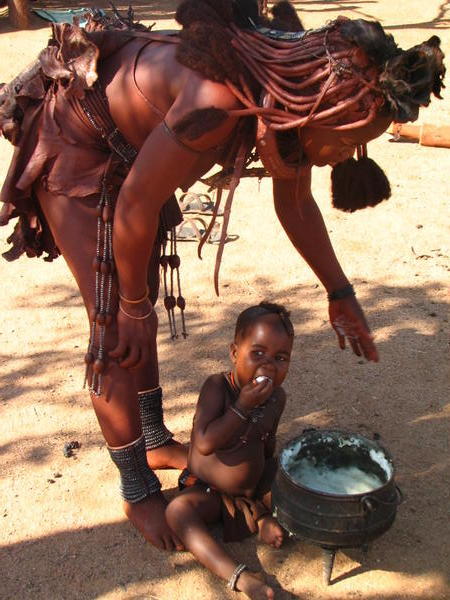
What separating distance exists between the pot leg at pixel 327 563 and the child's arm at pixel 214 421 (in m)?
0.46

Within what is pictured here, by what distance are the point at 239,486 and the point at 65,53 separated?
Result: 58.5 inches

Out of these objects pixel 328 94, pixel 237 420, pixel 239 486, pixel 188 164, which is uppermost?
pixel 328 94

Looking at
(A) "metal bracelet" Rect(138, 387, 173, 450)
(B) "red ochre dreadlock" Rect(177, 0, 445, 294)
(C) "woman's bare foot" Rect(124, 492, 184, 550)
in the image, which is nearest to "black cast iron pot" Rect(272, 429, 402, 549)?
(C) "woman's bare foot" Rect(124, 492, 184, 550)

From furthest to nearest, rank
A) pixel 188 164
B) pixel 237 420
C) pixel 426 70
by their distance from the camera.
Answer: pixel 237 420
pixel 188 164
pixel 426 70

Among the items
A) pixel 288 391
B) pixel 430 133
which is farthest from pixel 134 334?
pixel 430 133

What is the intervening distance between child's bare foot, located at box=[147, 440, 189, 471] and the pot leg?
2.44 ft

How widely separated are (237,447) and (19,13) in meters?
10.1

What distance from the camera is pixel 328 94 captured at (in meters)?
2.10

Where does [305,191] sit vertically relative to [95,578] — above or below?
above

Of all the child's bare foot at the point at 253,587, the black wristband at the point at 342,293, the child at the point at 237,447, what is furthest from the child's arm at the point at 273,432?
the child's bare foot at the point at 253,587

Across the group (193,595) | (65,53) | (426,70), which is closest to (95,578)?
(193,595)

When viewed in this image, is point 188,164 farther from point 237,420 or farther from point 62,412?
point 62,412

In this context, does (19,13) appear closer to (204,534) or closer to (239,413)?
(239,413)

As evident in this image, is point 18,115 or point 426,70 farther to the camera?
point 18,115
